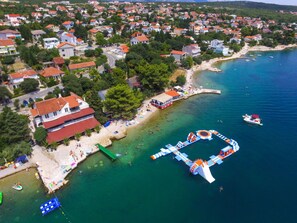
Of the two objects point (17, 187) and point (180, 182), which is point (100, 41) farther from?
point (180, 182)

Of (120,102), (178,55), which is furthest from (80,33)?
(120,102)

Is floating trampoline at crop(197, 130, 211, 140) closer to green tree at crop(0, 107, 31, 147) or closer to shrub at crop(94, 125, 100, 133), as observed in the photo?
shrub at crop(94, 125, 100, 133)

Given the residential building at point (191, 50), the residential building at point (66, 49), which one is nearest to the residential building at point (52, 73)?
the residential building at point (66, 49)

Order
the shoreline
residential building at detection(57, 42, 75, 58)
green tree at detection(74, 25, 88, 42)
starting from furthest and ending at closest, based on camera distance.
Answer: green tree at detection(74, 25, 88, 42) < residential building at detection(57, 42, 75, 58) < the shoreline

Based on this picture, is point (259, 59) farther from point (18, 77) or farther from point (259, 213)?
point (18, 77)

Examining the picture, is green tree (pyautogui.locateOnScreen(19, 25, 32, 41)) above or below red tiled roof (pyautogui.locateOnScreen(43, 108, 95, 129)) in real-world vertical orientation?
above

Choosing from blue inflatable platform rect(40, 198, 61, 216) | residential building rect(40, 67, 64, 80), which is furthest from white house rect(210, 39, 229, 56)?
blue inflatable platform rect(40, 198, 61, 216)

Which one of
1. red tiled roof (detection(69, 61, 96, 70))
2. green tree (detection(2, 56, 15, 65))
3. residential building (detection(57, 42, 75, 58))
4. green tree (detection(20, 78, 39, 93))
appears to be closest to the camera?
green tree (detection(20, 78, 39, 93))

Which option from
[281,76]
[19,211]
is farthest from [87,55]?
[281,76]
